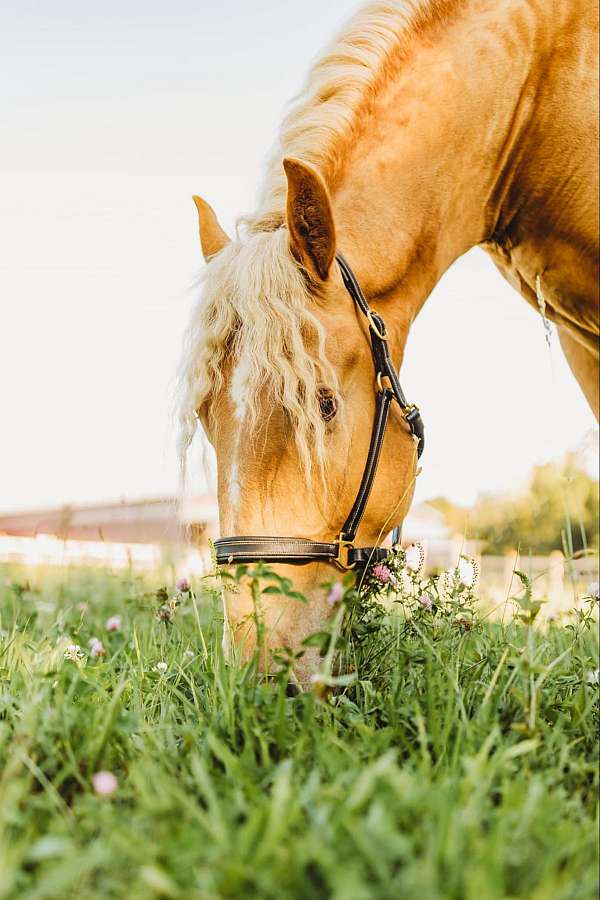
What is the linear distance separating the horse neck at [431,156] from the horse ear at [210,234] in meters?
0.55

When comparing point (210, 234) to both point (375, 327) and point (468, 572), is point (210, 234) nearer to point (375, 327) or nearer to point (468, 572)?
point (375, 327)

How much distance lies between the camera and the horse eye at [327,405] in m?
2.48

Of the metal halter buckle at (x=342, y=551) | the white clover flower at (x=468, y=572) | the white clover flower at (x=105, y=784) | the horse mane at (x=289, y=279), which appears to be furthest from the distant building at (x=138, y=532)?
the white clover flower at (x=105, y=784)

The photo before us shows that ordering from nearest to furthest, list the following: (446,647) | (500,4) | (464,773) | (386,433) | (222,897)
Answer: (222,897) < (464,773) < (446,647) < (386,433) < (500,4)

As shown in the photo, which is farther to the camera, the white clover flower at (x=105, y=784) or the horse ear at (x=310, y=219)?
the horse ear at (x=310, y=219)

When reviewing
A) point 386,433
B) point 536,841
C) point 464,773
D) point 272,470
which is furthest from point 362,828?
point 386,433

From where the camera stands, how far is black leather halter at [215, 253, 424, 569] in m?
2.29

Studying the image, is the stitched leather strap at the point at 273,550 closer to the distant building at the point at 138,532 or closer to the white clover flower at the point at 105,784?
the distant building at the point at 138,532

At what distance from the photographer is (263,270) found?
254 centimetres

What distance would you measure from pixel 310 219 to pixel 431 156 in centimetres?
74

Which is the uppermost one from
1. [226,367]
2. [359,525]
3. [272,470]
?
[226,367]

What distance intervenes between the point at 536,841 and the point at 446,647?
1.25 meters

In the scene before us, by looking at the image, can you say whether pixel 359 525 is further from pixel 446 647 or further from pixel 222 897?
pixel 222 897

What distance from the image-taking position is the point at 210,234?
10.4ft
